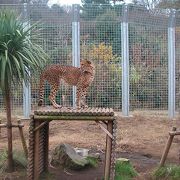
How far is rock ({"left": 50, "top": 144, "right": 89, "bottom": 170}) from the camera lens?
277 inches

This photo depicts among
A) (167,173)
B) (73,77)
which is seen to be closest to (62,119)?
(73,77)

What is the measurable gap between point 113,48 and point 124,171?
6273 mm

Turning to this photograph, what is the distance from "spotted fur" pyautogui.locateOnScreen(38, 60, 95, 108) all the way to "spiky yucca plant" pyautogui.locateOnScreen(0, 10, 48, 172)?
0.86ft

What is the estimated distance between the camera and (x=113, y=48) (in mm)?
12703

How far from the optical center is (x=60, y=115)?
20.3 ft

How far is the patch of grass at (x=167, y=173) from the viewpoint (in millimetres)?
Answer: 6542

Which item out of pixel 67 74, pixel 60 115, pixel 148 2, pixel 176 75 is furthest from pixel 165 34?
pixel 148 2

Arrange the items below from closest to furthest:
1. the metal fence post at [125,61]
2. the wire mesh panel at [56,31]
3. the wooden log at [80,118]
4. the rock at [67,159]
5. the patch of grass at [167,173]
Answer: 1. the wooden log at [80,118]
2. the patch of grass at [167,173]
3. the rock at [67,159]
4. the wire mesh panel at [56,31]
5. the metal fence post at [125,61]

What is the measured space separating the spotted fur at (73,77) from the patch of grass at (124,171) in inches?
46.4

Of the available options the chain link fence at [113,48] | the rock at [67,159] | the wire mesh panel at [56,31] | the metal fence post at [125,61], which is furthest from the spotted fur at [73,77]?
the metal fence post at [125,61]

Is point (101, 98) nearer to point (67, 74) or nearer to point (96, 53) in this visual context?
point (96, 53)

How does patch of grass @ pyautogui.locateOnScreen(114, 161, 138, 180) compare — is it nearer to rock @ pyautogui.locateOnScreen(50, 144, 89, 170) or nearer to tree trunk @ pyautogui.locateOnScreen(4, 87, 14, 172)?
rock @ pyautogui.locateOnScreen(50, 144, 89, 170)

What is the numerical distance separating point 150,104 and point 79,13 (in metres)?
3.34

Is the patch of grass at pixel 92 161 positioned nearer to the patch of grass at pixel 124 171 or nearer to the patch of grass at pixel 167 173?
the patch of grass at pixel 124 171
